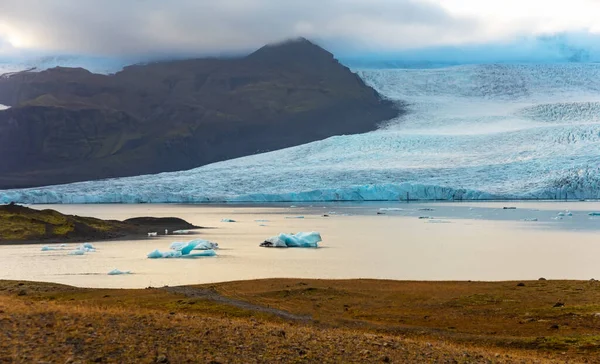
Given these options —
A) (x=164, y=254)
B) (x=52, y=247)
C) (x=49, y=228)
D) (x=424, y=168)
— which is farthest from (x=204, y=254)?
(x=424, y=168)

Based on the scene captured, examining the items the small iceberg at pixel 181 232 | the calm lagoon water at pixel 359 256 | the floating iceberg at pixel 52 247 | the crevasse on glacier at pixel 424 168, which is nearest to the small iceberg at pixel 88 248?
the calm lagoon water at pixel 359 256

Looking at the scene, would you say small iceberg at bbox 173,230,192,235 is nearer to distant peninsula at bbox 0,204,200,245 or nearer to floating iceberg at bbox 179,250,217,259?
distant peninsula at bbox 0,204,200,245

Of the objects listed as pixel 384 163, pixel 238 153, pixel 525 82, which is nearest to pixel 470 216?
pixel 384 163

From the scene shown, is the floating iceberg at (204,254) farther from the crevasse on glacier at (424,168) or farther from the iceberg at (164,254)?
the crevasse on glacier at (424,168)

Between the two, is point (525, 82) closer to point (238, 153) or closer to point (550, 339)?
point (238, 153)

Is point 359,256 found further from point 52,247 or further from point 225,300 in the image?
point 225,300
